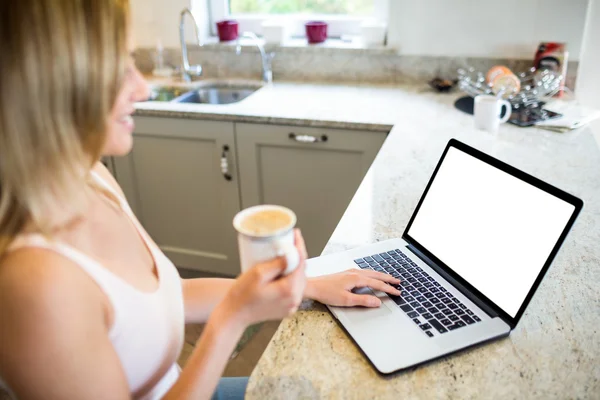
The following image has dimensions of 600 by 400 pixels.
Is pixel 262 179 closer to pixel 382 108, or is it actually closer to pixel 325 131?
pixel 325 131

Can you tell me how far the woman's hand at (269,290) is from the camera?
0.77 meters

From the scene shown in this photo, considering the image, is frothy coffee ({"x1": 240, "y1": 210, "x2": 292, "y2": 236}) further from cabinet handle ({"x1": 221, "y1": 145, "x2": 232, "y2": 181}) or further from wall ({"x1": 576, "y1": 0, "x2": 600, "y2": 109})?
wall ({"x1": 576, "y1": 0, "x2": 600, "y2": 109})

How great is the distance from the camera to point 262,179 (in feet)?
7.54

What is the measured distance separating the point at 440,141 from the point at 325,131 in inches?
17.9

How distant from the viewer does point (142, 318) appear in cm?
85

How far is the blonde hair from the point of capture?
656mm

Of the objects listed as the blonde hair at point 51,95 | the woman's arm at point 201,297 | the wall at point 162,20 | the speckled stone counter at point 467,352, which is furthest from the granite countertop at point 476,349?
the wall at point 162,20

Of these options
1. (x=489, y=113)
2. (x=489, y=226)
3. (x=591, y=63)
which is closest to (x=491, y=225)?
(x=489, y=226)

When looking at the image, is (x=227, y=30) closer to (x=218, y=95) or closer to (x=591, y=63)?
(x=218, y=95)

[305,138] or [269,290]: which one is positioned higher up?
[269,290]

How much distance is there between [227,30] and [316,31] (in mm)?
428

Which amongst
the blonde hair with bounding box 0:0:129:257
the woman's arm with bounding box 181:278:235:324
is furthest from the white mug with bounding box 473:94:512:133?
the blonde hair with bounding box 0:0:129:257

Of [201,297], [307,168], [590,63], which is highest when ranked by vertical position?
[590,63]

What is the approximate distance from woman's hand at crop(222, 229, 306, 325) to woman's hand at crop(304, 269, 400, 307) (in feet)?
0.61
